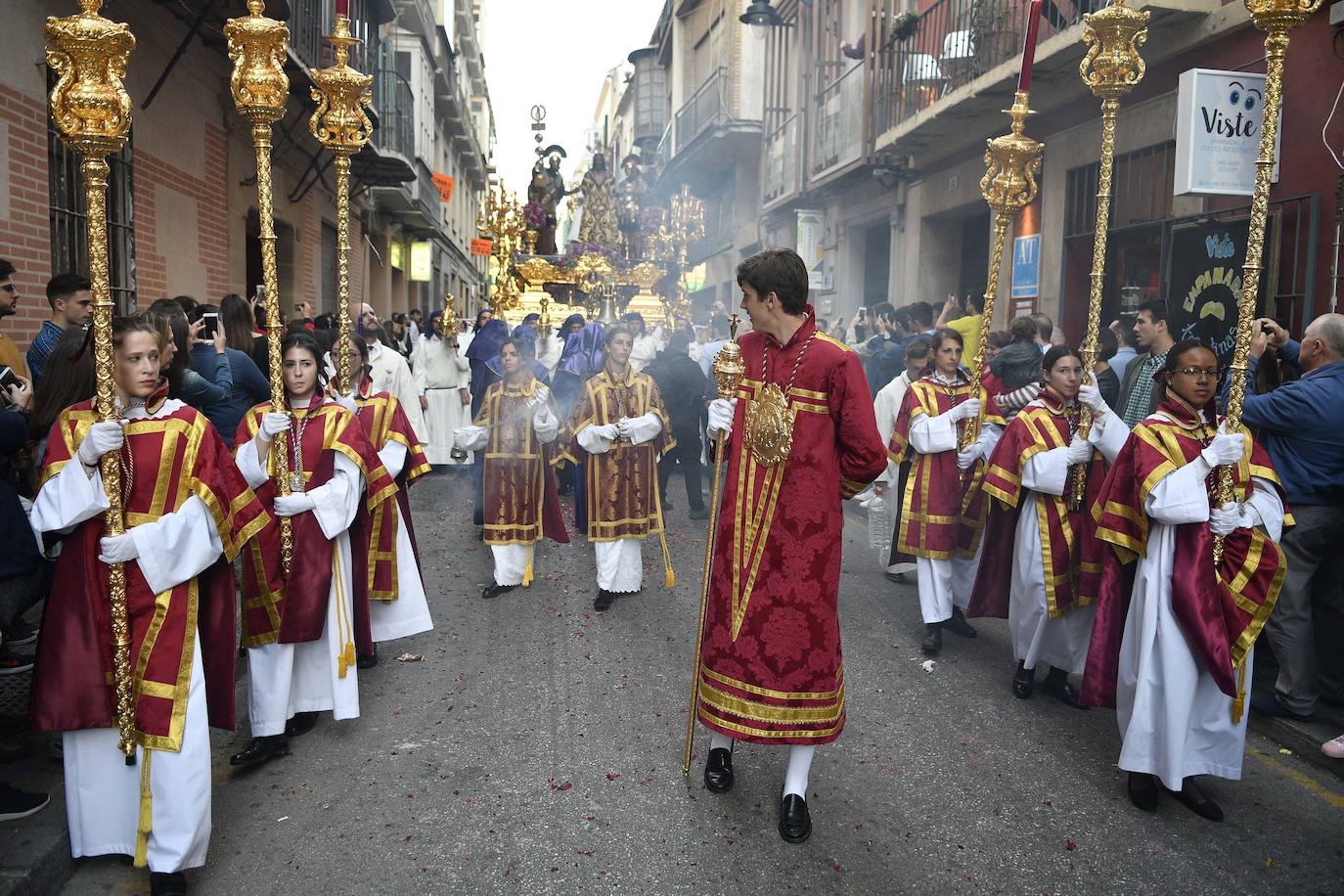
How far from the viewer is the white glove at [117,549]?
10.4 ft

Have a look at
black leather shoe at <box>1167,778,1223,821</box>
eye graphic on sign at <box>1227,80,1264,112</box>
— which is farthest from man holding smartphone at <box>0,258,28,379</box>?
eye graphic on sign at <box>1227,80,1264,112</box>

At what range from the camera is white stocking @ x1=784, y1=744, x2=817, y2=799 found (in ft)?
12.3

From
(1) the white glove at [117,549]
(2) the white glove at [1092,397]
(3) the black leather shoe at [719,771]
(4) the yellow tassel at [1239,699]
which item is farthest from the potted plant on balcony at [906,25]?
(1) the white glove at [117,549]

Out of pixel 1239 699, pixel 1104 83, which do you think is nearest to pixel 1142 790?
pixel 1239 699

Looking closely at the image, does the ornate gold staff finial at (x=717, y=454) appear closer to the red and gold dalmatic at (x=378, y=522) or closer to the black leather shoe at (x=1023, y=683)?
the red and gold dalmatic at (x=378, y=522)

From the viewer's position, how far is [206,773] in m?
3.32

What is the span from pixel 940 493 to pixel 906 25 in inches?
369

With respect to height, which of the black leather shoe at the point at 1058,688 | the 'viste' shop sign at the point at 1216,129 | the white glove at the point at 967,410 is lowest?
the black leather shoe at the point at 1058,688

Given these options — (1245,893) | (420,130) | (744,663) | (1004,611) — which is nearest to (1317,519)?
(1004,611)

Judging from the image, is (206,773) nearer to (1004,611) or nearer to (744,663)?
(744,663)

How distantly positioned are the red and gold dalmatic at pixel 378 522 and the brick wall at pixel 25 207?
2717 millimetres

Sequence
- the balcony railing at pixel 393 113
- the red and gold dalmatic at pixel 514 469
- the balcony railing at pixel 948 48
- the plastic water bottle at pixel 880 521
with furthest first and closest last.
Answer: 1. the balcony railing at pixel 393 113
2. the balcony railing at pixel 948 48
3. the plastic water bottle at pixel 880 521
4. the red and gold dalmatic at pixel 514 469

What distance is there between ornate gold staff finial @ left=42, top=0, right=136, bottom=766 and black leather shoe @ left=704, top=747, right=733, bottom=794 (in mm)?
2003

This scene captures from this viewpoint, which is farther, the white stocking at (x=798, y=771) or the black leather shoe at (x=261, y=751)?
the black leather shoe at (x=261, y=751)
